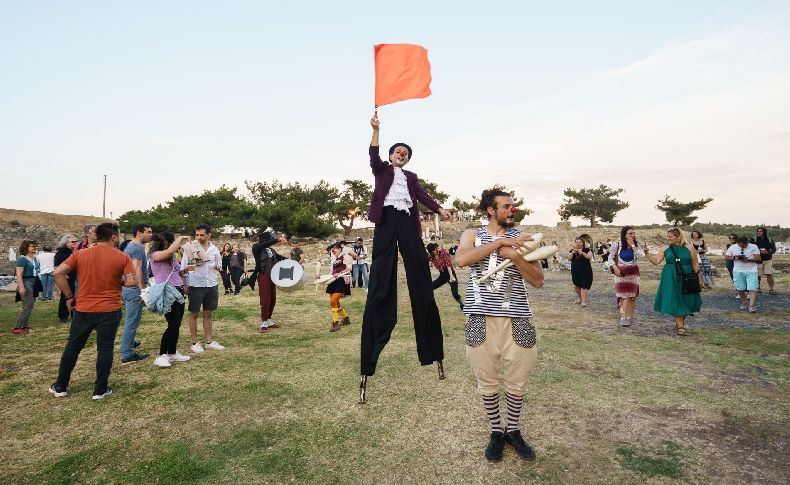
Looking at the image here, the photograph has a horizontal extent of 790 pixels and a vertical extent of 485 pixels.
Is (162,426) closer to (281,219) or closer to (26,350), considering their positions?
(26,350)

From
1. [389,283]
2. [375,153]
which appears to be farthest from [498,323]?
[375,153]

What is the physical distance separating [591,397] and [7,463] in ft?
18.1

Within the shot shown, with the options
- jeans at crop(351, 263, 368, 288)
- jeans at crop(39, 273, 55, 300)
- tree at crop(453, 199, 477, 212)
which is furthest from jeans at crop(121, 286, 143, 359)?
tree at crop(453, 199, 477, 212)

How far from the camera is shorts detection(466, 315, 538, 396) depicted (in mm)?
3252

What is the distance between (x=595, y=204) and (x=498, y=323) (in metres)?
75.1

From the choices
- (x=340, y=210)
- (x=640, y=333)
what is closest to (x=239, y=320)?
(x=640, y=333)

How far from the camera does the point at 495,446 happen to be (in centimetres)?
332

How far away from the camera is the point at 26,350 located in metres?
7.36

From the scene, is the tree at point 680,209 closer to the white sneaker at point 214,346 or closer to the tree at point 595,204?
the tree at point 595,204

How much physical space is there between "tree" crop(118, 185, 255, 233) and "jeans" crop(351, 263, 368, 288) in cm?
Result: 4790

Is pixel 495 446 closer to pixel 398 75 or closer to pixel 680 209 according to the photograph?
pixel 398 75

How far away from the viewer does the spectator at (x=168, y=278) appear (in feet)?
20.4

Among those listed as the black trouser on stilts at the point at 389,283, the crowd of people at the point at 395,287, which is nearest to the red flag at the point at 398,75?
the crowd of people at the point at 395,287

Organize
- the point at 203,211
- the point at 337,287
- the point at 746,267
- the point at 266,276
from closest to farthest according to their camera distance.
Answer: the point at 266,276
the point at 337,287
the point at 746,267
the point at 203,211
